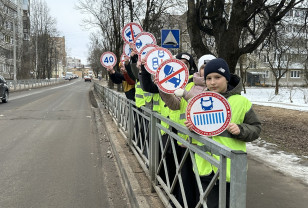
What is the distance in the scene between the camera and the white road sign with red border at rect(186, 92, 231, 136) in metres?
2.15

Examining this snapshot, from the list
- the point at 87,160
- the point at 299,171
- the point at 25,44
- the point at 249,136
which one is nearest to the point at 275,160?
the point at 299,171

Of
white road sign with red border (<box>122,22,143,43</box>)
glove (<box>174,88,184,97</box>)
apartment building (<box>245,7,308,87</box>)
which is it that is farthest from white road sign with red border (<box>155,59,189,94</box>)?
apartment building (<box>245,7,308,87</box>)

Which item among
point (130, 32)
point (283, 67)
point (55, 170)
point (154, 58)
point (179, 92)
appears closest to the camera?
point (179, 92)

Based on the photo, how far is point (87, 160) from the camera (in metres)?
6.30

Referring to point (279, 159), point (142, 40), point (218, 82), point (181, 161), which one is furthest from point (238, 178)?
point (279, 159)

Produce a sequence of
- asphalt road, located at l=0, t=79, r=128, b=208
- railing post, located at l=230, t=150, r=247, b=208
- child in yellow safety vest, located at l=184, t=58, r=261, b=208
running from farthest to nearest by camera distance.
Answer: asphalt road, located at l=0, t=79, r=128, b=208 < child in yellow safety vest, located at l=184, t=58, r=261, b=208 < railing post, located at l=230, t=150, r=247, b=208

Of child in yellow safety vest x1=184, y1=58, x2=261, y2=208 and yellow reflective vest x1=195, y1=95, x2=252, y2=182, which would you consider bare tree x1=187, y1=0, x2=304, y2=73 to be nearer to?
child in yellow safety vest x1=184, y1=58, x2=261, y2=208

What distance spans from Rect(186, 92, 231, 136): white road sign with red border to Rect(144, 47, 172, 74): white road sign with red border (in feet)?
4.76

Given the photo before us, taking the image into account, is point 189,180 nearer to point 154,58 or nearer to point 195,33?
point 154,58

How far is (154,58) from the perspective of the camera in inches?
146

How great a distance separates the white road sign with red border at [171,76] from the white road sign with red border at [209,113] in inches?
33.4

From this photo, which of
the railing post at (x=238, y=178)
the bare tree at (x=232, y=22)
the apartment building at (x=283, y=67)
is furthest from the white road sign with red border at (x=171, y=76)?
the apartment building at (x=283, y=67)

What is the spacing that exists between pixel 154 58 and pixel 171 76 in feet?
2.17

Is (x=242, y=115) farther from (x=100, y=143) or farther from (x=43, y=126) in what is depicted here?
(x=43, y=126)
